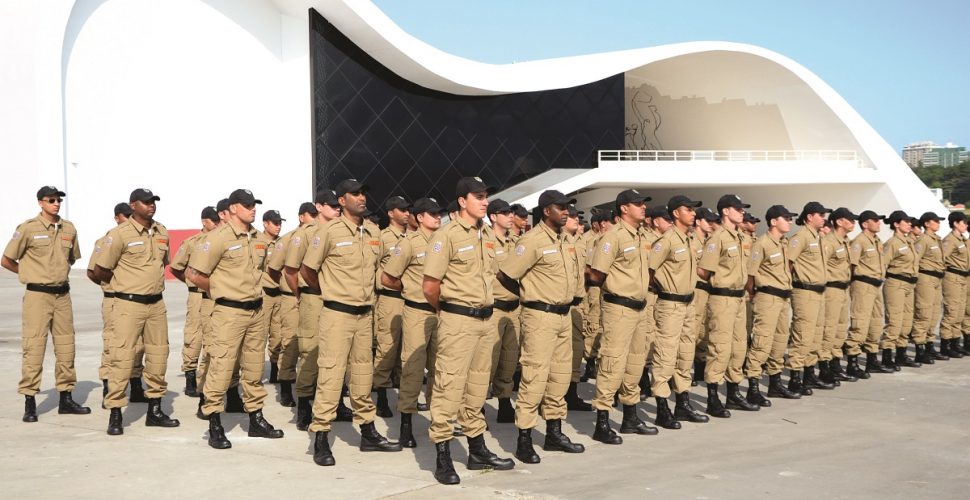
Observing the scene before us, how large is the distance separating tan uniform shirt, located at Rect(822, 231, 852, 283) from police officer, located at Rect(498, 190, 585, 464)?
432 cm

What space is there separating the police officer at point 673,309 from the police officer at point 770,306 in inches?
42.2

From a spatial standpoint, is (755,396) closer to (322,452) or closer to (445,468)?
(445,468)

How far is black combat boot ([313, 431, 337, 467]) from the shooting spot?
6.48 metres

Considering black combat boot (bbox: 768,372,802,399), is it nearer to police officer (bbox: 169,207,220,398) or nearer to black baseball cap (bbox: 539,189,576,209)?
black baseball cap (bbox: 539,189,576,209)

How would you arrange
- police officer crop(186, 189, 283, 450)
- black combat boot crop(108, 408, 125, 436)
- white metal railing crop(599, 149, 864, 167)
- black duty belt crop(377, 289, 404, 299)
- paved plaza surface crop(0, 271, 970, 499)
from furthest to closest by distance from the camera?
white metal railing crop(599, 149, 864, 167) < black duty belt crop(377, 289, 404, 299) < black combat boot crop(108, 408, 125, 436) < police officer crop(186, 189, 283, 450) < paved plaza surface crop(0, 271, 970, 499)

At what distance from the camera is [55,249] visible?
27.2 ft

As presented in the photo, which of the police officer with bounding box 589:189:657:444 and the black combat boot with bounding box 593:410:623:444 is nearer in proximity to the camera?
the black combat boot with bounding box 593:410:623:444

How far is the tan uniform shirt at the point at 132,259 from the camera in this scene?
7797 millimetres

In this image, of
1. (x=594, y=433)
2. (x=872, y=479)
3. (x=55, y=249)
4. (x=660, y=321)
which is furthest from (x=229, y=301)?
(x=872, y=479)

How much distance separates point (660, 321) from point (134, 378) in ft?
16.0

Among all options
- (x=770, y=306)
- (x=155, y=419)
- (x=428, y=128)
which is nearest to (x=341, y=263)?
(x=155, y=419)

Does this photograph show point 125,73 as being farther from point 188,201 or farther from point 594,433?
point 594,433

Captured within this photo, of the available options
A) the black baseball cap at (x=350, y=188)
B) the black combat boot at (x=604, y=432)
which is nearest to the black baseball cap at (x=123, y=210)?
the black baseball cap at (x=350, y=188)

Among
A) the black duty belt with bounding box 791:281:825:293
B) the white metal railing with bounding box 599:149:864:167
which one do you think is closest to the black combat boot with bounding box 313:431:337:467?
the black duty belt with bounding box 791:281:825:293
